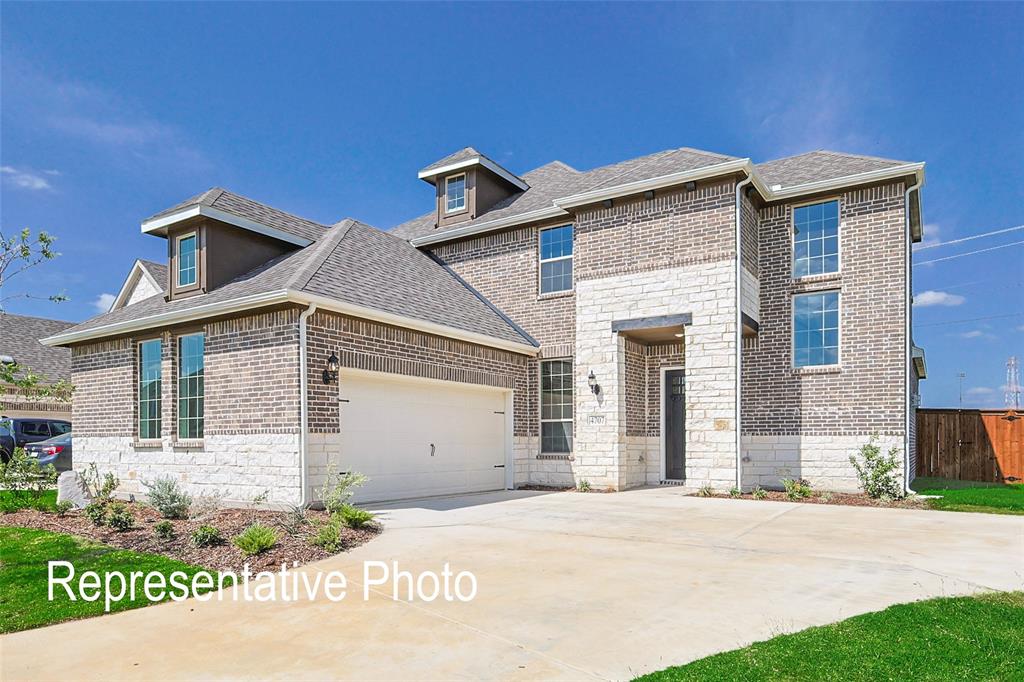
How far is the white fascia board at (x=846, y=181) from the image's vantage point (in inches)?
499

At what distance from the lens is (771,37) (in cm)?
1277

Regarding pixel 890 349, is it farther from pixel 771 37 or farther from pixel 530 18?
pixel 530 18

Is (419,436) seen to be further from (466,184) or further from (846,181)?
(846,181)

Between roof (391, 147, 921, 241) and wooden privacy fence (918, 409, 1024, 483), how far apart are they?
7.57 metres

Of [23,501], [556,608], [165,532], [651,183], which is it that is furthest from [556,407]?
[23,501]

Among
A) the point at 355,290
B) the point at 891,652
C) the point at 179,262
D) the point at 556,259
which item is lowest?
the point at 891,652

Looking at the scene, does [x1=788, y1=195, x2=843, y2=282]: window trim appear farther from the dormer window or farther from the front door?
the dormer window

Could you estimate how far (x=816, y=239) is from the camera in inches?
549

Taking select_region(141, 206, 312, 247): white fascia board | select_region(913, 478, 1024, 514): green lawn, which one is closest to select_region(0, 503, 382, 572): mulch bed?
select_region(141, 206, 312, 247): white fascia board

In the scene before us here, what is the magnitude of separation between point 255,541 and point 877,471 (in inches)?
430

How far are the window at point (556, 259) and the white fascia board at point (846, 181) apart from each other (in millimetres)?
4515

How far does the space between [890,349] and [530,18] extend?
397 inches

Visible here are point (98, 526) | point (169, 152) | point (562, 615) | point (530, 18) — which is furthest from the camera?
point (169, 152)

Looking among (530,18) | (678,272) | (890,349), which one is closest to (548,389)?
(678,272)
